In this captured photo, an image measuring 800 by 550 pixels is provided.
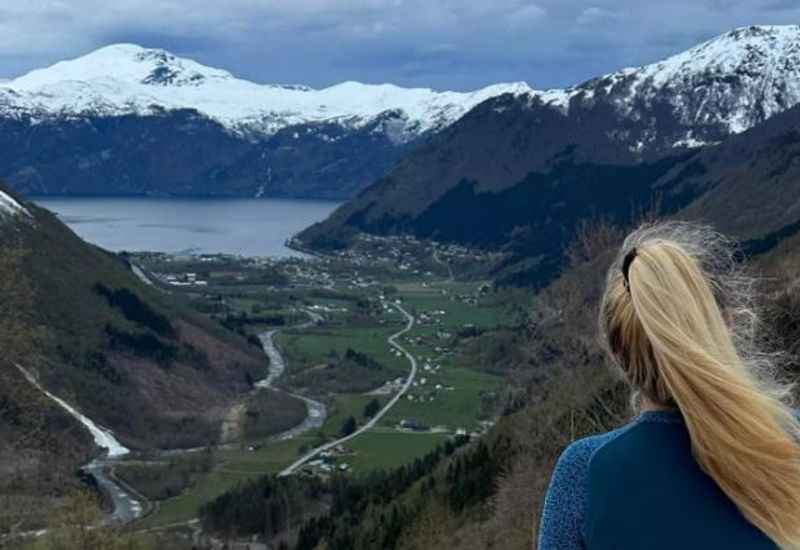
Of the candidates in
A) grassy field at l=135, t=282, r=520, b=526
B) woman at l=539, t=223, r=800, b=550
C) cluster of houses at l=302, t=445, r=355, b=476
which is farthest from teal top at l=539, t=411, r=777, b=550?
cluster of houses at l=302, t=445, r=355, b=476

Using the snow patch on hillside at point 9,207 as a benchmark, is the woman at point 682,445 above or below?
above

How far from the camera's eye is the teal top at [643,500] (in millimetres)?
2566

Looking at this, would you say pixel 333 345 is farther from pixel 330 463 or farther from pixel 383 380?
pixel 330 463

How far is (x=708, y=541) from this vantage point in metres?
2.56

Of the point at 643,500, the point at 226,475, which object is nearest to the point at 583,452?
the point at 643,500

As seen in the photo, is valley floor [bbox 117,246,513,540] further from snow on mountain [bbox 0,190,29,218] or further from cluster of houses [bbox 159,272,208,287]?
snow on mountain [bbox 0,190,29,218]

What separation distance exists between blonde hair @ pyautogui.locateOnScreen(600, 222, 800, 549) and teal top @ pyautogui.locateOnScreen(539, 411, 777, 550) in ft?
0.16

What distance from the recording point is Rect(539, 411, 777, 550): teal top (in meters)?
2.57

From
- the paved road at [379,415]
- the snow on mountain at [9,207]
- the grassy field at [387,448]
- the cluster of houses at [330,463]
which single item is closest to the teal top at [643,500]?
the cluster of houses at [330,463]

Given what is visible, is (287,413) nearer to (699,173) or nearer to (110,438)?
(110,438)

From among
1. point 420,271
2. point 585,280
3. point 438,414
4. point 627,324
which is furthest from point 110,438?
point 420,271

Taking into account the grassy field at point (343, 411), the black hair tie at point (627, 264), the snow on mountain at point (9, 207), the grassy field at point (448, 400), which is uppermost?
the black hair tie at point (627, 264)

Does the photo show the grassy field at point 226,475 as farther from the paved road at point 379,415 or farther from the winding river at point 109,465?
the winding river at point 109,465

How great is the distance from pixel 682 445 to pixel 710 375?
8.4 inches
